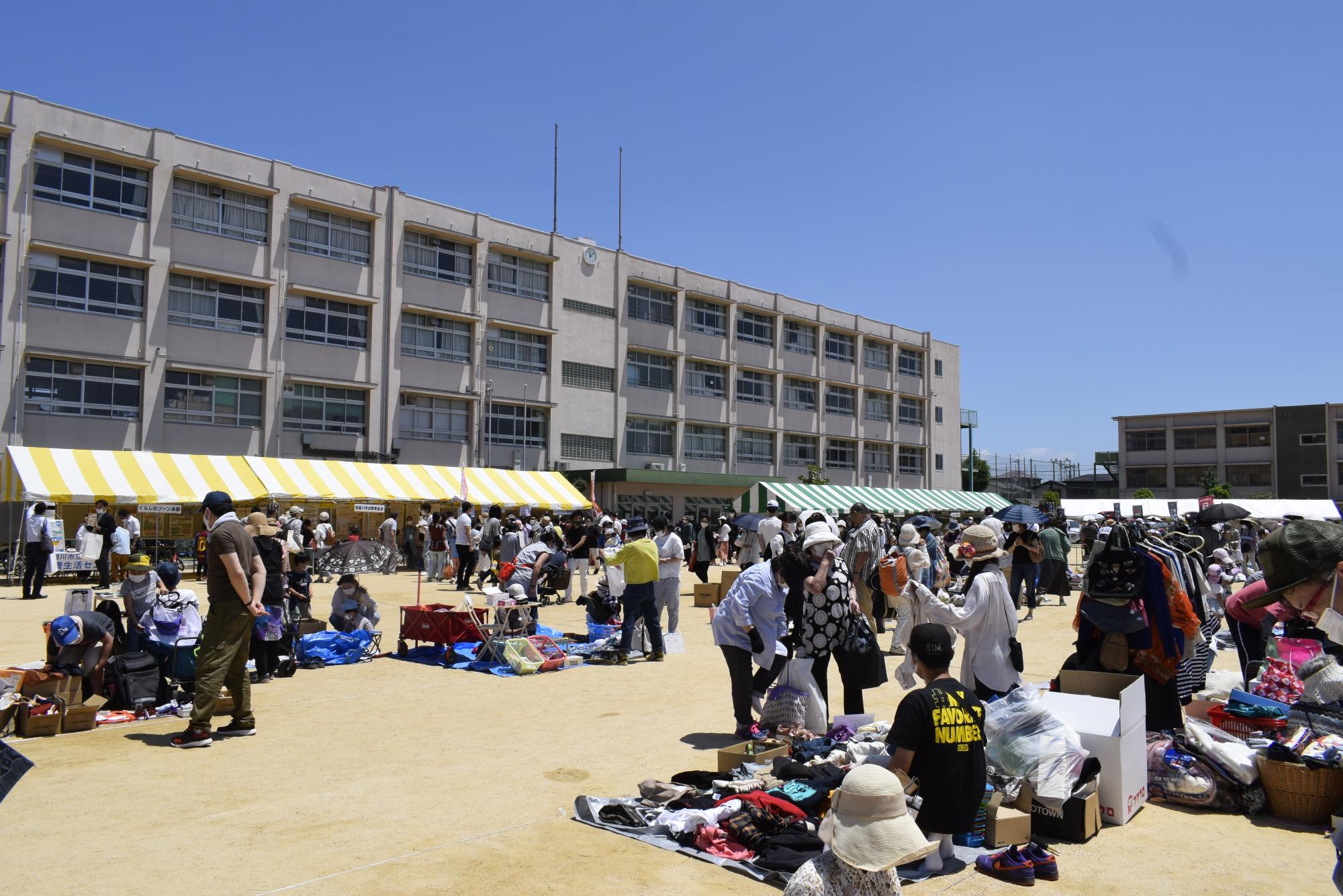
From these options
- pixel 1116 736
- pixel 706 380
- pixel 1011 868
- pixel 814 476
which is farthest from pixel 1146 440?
pixel 1011 868

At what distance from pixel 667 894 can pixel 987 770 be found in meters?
2.03

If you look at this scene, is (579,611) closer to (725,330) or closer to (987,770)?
(987,770)

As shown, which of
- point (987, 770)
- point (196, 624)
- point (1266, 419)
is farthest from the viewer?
point (1266, 419)

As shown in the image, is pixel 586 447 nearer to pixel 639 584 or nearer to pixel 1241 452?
pixel 639 584

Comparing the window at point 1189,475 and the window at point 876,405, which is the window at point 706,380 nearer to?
the window at point 876,405

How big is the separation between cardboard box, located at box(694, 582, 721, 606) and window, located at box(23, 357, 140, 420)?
856 inches

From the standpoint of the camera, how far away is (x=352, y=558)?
19.2 m

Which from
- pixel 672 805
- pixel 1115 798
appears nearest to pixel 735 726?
pixel 672 805

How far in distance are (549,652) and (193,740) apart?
15.2 feet

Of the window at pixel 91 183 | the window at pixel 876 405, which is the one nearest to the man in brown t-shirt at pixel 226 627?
the window at pixel 91 183

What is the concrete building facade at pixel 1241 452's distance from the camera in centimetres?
6750

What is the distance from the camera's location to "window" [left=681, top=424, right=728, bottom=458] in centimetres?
4791

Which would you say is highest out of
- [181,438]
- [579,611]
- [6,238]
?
[6,238]

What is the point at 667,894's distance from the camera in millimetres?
4363
